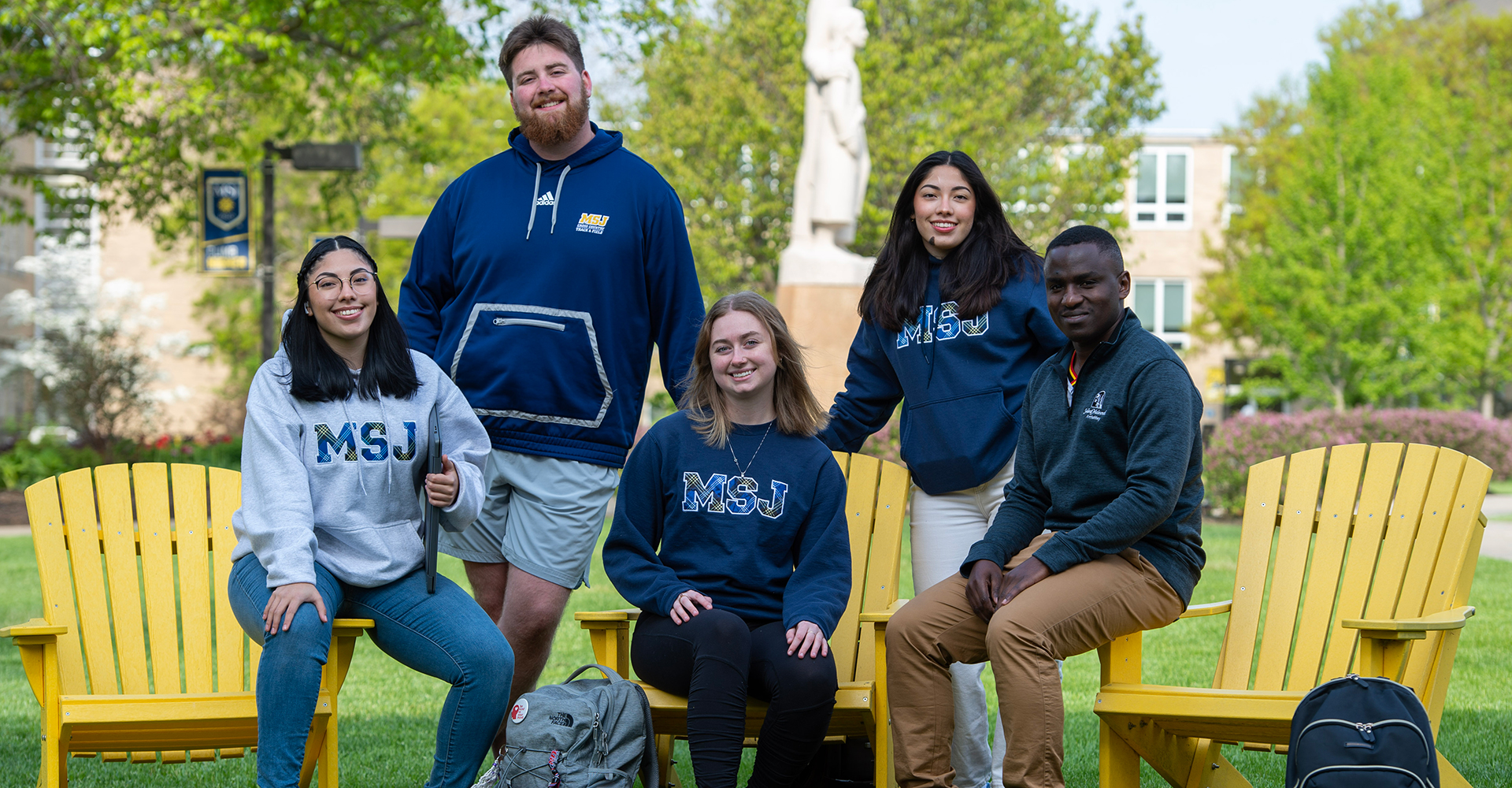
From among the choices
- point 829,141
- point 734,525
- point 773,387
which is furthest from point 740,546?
point 829,141

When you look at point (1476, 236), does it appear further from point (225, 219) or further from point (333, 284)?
point (333, 284)

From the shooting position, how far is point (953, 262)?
4102 mm

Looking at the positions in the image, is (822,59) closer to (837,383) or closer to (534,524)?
(837,383)

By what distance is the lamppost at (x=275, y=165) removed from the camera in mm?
12414

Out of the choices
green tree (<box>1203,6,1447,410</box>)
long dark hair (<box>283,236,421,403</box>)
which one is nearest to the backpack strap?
long dark hair (<box>283,236,421,403</box>)

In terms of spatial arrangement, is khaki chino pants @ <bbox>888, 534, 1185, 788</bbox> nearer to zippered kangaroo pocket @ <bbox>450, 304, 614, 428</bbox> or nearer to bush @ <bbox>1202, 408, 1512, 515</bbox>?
zippered kangaroo pocket @ <bbox>450, 304, 614, 428</bbox>

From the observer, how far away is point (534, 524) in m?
4.03

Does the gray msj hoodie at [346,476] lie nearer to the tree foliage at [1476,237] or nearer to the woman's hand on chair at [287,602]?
the woman's hand on chair at [287,602]

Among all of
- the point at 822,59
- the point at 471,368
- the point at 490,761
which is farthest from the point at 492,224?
the point at 822,59

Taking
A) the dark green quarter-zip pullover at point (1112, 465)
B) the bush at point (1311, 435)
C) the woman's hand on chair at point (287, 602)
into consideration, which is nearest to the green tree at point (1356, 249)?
the bush at point (1311, 435)

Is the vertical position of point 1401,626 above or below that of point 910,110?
below

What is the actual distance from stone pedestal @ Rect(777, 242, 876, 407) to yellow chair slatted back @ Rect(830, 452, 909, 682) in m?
6.72

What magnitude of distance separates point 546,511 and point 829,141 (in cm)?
887

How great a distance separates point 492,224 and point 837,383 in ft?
25.5
